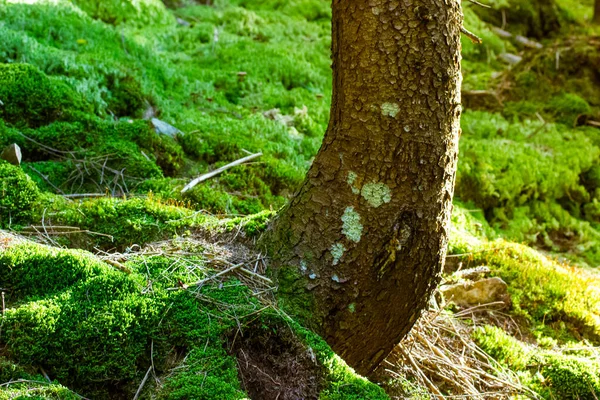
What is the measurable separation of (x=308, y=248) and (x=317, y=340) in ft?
1.65

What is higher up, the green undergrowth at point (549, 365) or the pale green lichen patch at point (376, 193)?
the pale green lichen patch at point (376, 193)

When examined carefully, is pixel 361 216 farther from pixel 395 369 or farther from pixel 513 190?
pixel 513 190

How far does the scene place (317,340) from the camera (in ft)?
8.80

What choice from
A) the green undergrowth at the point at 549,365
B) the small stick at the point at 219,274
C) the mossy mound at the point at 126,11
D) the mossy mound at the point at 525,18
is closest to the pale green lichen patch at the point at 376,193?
the small stick at the point at 219,274

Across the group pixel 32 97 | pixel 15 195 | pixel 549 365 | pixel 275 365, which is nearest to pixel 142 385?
pixel 275 365

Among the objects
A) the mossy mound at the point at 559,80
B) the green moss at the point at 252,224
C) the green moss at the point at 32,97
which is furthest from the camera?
the mossy mound at the point at 559,80

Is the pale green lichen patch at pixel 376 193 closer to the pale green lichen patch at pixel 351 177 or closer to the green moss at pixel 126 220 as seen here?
the pale green lichen patch at pixel 351 177

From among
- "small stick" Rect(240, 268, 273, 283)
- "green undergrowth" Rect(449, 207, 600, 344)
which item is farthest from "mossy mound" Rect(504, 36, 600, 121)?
"small stick" Rect(240, 268, 273, 283)

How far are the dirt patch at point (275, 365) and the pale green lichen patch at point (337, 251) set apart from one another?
444 mm

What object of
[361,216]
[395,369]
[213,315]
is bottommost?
[395,369]

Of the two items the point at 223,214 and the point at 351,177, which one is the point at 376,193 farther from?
the point at 223,214

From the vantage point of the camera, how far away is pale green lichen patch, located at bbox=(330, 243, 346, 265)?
289 centimetres

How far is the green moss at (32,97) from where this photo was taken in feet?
15.2

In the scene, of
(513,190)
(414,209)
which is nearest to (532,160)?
(513,190)
